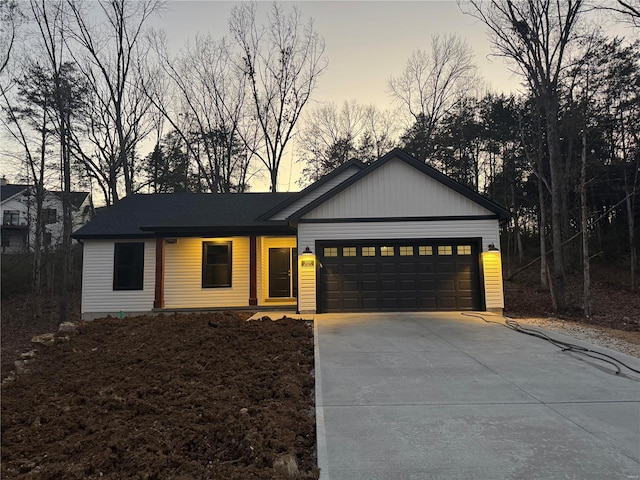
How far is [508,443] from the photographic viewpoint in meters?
3.00

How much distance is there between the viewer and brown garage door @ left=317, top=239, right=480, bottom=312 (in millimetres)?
10172

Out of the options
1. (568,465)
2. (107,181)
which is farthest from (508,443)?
(107,181)

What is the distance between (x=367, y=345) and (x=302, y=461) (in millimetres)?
3772

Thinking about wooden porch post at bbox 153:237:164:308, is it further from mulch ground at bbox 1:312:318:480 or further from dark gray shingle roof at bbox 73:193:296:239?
mulch ground at bbox 1:312:318:480

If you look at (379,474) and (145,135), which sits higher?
(145,135)

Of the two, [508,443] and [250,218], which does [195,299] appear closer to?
[250,218]

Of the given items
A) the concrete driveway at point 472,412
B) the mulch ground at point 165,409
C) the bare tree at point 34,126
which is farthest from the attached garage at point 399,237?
the bare tree at point 34,126

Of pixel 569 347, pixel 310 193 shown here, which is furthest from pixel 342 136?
pixel 569 347

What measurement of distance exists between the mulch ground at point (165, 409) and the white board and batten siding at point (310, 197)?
5527 mm

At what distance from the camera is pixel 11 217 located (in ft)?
99.8

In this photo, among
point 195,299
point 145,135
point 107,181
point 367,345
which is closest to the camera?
point 367,345

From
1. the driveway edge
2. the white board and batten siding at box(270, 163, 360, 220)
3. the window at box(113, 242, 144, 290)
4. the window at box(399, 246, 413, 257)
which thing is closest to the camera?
the driveway edge

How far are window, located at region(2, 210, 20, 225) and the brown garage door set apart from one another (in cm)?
3317

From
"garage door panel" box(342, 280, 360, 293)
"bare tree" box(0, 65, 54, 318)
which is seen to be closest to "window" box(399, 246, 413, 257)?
"garage door panel" box(342, 280, 360, 293)
